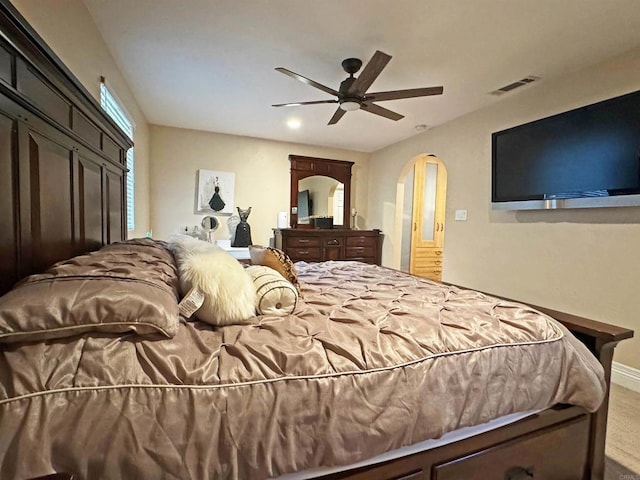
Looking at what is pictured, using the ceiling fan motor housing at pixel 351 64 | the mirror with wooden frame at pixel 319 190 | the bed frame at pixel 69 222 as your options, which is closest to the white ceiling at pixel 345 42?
the ceiling fan motor housing at pixel 351 64

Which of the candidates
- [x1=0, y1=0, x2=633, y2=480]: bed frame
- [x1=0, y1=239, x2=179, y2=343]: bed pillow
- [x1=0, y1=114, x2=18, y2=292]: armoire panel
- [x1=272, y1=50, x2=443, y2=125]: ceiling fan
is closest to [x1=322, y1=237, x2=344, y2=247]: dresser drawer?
[x1=272, y1=50, x2=443, y2=125]: ceiling fan

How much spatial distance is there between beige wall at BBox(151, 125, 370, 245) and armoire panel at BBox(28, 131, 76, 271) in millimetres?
3129

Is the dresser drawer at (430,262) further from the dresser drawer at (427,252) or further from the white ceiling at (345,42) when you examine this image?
the white ceiling at (345,42)

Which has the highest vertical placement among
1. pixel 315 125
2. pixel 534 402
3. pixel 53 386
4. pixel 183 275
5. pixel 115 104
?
pixel 315 125

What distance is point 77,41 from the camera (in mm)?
1815

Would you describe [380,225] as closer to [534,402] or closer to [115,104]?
[115,104]

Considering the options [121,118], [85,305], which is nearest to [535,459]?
[85,305]

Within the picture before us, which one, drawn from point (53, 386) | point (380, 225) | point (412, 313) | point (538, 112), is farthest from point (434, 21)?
point (380, 225)

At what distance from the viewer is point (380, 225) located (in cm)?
516

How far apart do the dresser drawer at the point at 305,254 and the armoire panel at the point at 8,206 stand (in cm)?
355

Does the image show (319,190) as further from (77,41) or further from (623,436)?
(623,436)

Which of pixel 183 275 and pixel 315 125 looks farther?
pixel 315 125

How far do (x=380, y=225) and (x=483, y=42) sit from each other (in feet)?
10.4

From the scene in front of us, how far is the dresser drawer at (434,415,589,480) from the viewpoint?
105 centimetres
